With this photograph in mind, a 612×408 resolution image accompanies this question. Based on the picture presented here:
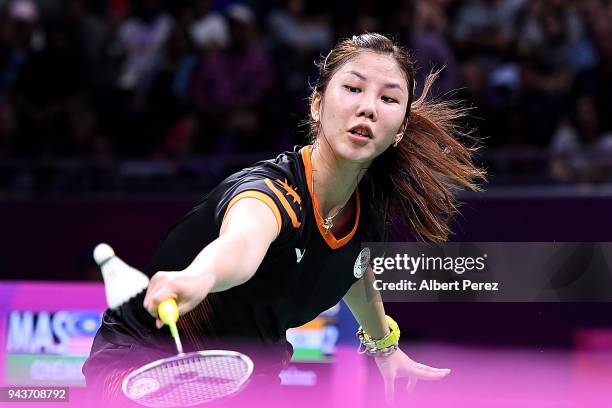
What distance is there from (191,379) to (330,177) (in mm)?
742

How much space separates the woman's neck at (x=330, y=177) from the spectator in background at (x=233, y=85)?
4.08 m

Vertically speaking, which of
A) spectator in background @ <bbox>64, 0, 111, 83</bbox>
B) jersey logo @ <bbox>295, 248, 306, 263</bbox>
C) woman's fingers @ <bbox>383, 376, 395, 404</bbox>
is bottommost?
woman's fingers @ <bbox>383, 376, 395, 404</bbox>

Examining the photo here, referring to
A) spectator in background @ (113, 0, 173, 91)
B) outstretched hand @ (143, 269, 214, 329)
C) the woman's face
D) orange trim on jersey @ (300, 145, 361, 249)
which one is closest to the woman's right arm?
outstretched hand @ (143, 269, 214, 329)

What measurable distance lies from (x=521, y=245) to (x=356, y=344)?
132cm

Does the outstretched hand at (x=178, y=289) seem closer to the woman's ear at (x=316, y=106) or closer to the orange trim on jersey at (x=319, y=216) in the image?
the orange trim on jersey at (x=319, y=216)

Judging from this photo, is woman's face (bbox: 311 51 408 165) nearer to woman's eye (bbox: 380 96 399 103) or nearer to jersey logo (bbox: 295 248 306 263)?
woman's eye (bbox: 380 96 399 103)

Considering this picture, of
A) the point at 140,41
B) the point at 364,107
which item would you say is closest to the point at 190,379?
the point at 364,107

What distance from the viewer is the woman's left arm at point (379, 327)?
3197 millimetres

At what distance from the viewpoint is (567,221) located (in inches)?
177

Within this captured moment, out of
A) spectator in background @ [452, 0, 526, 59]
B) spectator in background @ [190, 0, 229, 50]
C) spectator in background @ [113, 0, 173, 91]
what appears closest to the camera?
spectator in background @ [452, 0, 526, 59]

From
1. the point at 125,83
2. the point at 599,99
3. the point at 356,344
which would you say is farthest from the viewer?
the point at 125,83

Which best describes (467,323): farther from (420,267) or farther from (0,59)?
(0,59)

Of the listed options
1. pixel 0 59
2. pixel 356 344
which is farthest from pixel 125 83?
pixel 356 344

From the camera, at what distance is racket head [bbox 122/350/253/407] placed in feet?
7.30
